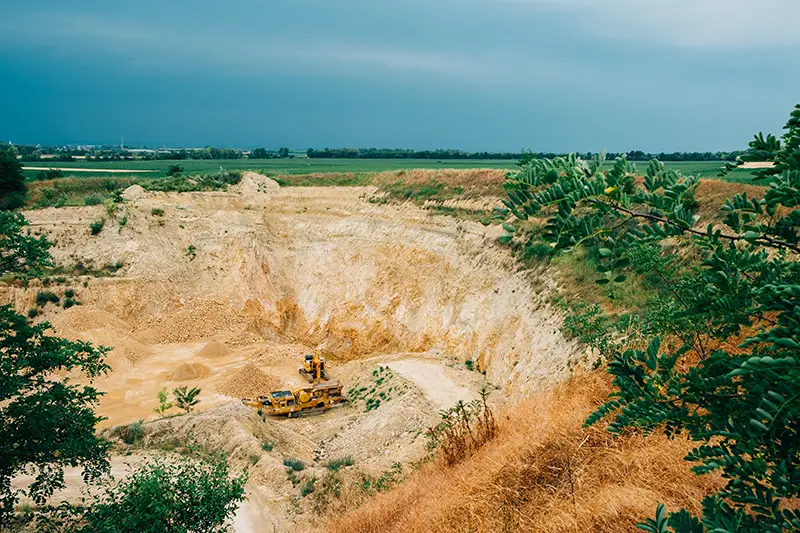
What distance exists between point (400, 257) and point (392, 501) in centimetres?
2650

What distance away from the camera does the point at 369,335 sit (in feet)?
118

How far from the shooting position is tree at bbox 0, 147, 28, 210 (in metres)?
47.5

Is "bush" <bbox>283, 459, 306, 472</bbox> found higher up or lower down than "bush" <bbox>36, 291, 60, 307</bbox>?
lower down

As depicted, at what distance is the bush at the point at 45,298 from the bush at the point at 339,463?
25.3 m

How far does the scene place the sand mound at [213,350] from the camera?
34125 millimetres

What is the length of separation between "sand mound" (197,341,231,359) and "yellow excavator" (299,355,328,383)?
645 cm

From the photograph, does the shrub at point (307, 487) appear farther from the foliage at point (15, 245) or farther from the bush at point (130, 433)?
the foliage at point (15, 245)

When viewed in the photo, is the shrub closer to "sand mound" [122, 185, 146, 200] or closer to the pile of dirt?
the pile of dirt

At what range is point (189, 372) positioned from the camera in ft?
101

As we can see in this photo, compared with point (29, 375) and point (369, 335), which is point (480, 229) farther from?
point (29, 375)

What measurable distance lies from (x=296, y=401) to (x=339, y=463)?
24.5ft

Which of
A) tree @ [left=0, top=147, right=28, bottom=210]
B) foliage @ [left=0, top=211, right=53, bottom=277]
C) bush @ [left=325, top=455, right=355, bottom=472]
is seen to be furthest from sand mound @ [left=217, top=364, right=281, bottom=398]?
tree @ [left=0, top=147, right=28, bottom=210]

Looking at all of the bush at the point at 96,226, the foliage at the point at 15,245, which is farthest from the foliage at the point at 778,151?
the bush at the point at 96,226

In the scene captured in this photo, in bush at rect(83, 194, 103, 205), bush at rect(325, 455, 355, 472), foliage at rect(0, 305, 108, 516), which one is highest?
bush at rect(83, 194, 103, 205)
